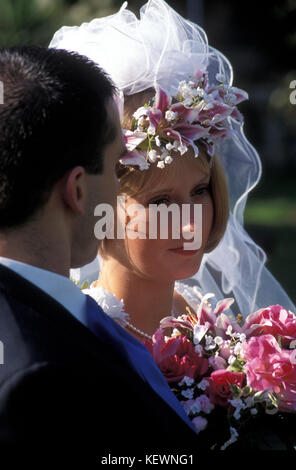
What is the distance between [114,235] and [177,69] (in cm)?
65

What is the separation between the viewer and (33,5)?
16781 mm

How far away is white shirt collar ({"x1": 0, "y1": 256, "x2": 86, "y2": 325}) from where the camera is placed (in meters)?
1.47

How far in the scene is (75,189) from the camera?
1526 millimetres

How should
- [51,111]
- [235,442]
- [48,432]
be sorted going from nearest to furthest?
[48,432] → [51,111] → [235,442]

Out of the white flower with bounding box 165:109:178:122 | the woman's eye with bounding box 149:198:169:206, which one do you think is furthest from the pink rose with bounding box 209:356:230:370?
the white flower with bounding box 165:109:178:122

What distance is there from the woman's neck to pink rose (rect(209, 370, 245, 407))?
2.28 ft

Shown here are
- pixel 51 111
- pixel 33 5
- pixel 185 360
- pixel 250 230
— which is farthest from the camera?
pixel 33 5

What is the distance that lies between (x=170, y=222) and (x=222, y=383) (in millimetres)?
672

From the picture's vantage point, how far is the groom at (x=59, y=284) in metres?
1.33

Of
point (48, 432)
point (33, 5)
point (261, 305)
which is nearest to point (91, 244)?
point (48, 432)

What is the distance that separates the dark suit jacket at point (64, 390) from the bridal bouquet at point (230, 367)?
496mm

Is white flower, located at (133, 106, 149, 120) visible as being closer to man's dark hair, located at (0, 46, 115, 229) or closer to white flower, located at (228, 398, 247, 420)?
man's dark hair, located at (0, 46, 115, 229)

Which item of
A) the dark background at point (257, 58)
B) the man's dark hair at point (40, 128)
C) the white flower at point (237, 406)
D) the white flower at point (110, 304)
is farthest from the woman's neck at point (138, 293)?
the dark background at point (257, 58)
